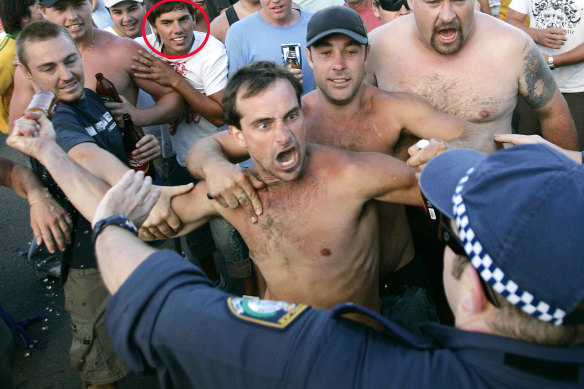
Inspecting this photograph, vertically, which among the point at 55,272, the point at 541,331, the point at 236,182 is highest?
the point at 541,331

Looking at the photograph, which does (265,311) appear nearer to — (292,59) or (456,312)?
(456,312)

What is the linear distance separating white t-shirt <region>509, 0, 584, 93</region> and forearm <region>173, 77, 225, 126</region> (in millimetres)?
2954

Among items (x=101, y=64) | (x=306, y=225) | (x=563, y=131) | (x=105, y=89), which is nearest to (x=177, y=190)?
(x=306, y=225)

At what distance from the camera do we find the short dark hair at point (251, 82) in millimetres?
2275

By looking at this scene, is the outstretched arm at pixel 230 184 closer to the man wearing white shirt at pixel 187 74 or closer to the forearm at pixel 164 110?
the forearm at pixel 164 110

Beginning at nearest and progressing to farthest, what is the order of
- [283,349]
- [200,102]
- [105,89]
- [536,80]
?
1. [283,349]
2. [536,80]
3. [105,89]
4. [200,102]

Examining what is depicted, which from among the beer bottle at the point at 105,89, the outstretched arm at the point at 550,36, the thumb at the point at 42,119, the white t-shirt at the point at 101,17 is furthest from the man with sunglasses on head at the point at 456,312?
the white t-shirt at the point at 101,17

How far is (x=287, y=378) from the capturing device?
1.08m

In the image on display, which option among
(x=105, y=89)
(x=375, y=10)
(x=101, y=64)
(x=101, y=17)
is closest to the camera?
(x=105, y=89)

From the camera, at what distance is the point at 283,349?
1.10 m

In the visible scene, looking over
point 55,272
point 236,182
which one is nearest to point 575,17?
point 236,182

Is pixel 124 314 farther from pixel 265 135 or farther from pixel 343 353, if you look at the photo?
pixel 265 135

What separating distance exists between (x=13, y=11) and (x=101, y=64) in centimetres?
120

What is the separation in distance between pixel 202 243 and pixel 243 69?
6.56 ft
